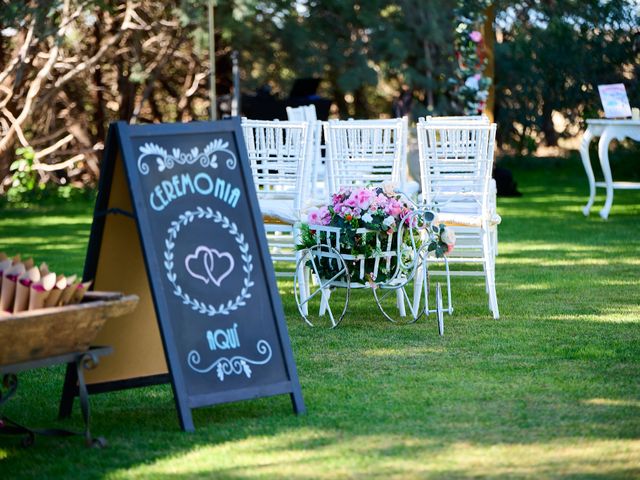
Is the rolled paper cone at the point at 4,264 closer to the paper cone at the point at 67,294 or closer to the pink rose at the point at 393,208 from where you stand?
the paper cone at the point at 67,294

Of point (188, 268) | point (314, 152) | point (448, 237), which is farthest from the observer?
point (314, 152)

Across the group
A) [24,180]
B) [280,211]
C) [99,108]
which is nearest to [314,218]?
[280,211]

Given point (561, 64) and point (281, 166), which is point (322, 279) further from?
point (561, 64)

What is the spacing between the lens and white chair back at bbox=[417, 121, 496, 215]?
18.7ft

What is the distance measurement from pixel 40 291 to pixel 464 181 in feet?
9.84

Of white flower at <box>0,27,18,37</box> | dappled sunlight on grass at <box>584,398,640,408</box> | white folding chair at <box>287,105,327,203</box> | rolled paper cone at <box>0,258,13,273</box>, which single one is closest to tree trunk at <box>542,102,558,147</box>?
white flower at <box>0,27,18,37</box>

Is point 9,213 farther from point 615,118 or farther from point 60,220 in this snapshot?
point 615,118

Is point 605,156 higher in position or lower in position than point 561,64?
lower

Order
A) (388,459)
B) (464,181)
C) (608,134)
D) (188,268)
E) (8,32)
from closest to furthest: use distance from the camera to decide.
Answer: (388,459), (188,268), (464,181), (608,134), (8,32)

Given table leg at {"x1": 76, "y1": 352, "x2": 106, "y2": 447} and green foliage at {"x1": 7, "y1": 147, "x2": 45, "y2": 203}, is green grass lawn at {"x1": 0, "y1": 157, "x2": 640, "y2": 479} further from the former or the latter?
green foliage at {"x1": 7, "y1": 147, "x2": 45, "y2": 203}

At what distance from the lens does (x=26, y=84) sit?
12.7m

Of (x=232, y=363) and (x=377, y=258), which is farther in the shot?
(x=377, y=258)

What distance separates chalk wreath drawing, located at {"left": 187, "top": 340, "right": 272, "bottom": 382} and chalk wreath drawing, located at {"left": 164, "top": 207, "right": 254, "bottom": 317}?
0.51ft

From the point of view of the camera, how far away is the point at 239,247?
12.9ft
